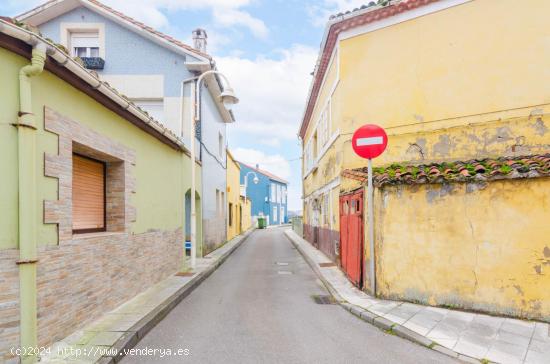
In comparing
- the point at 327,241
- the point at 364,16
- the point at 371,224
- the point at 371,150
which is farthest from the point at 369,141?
the point at 327,241

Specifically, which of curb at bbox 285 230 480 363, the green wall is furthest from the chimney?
curb at bbox 285 230 480 363

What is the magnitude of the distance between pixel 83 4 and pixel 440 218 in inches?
510

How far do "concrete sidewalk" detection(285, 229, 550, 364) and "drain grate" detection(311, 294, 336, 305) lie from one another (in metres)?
0.40

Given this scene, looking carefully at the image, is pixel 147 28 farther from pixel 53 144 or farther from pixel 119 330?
pixel 119 330

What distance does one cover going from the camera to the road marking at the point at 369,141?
21.0 feet

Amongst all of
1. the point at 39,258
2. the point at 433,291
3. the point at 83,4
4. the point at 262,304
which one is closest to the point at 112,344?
the point at 39,258

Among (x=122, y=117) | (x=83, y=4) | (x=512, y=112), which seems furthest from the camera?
(x=83, y=4)

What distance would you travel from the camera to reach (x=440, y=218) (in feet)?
19.0

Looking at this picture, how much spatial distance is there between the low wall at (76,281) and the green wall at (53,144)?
29 cm

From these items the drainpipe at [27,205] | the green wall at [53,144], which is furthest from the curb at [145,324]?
the green wall at [53,144]

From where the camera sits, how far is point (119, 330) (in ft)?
15.3

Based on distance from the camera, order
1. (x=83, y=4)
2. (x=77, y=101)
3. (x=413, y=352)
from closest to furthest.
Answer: (x=413, y=352) → (x=77, y=101) → (x=83, y=4)

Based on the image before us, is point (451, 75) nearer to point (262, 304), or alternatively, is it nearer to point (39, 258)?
point (262, 304)

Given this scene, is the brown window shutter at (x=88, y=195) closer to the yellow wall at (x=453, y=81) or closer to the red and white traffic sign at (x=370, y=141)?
the red and white traffic sign at (x=370, y=141)
